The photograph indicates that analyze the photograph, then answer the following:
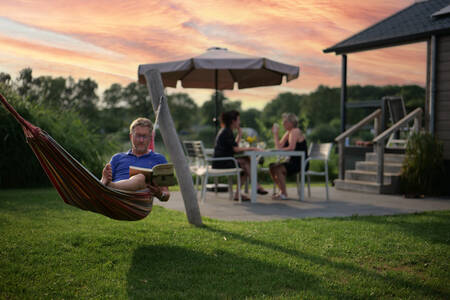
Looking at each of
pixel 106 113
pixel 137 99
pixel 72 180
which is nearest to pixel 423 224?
pixel 72 180

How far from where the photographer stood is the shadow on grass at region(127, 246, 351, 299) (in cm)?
274

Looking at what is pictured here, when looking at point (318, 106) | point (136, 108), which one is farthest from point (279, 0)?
point (318, 106)

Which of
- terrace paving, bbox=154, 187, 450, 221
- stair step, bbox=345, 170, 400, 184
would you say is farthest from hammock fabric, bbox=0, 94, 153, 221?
stair step, bbox=345, 170, 400, 184

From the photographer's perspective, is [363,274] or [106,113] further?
[106,113]

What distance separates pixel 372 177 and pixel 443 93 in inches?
81.6

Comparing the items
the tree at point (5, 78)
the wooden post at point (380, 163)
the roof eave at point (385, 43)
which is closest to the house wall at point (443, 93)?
the roof eave at point (385, 43)

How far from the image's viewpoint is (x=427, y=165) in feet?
25.2

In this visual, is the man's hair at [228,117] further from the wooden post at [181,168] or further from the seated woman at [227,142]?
the wooden post at [181,168]

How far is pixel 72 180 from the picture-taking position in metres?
3.06

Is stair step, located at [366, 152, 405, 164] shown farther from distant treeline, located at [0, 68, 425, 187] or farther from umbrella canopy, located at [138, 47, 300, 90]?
distant treeline, located at [0, 68, 425, 187]

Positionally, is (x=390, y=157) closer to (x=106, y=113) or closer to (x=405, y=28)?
(x=405, y=28)

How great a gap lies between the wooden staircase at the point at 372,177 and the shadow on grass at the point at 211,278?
5.20 metres

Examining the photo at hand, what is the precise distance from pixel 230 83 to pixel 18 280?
7134 millimetres

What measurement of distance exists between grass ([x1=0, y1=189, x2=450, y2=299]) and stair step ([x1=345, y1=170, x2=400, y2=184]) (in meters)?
3.01
